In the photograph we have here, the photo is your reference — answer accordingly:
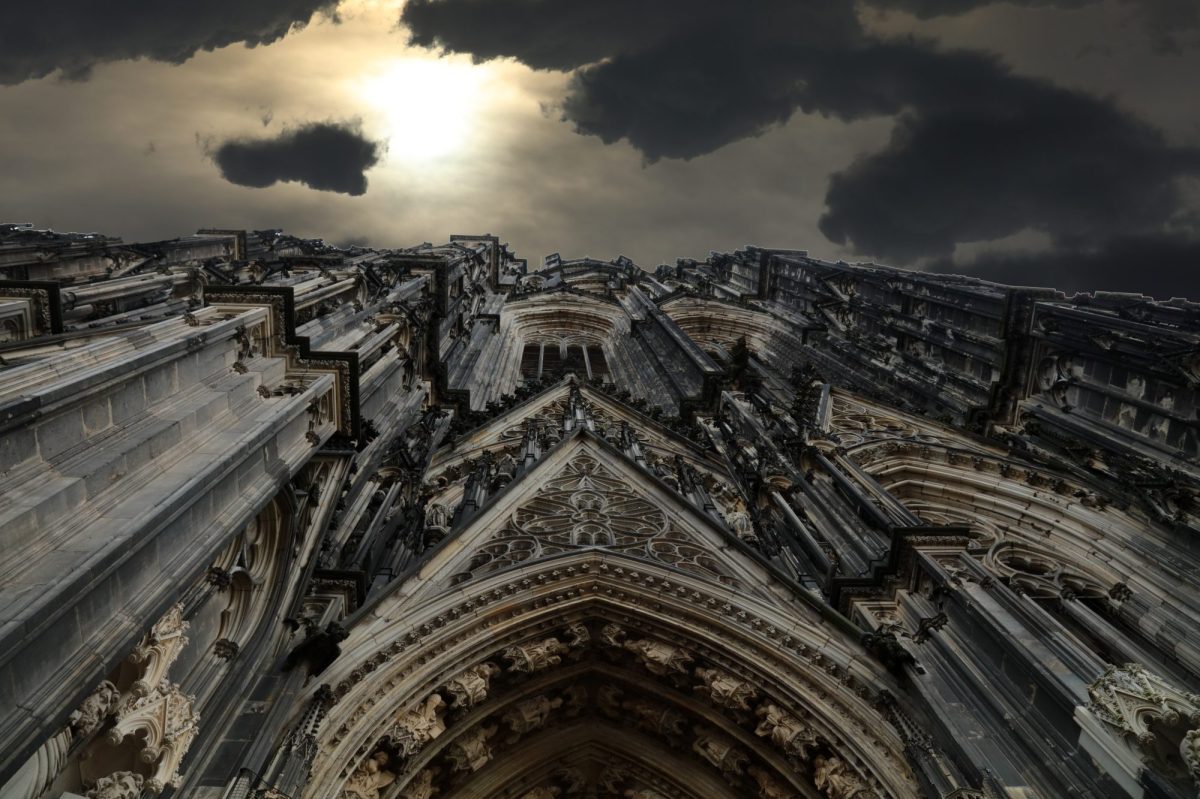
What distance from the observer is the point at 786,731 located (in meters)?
7.36

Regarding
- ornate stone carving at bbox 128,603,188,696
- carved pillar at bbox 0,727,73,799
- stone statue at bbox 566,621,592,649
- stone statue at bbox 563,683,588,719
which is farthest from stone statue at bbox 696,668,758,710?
carved pillar at bbox 0,727,73,799

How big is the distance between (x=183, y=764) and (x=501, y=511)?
5229mm

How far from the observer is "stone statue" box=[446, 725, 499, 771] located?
25.1 ft

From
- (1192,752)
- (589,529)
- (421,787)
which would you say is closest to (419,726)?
(421,787)

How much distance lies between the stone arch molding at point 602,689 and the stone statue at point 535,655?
0.02 metres

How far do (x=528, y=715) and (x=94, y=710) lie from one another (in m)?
4.47

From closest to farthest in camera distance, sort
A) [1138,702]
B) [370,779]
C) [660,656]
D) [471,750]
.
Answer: [1138,702] → [370,779] → [471,750] → [660,656]

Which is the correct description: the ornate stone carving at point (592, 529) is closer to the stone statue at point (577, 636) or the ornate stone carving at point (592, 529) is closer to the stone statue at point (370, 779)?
the stone statue at point (577, 636)

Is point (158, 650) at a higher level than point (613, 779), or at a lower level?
higher

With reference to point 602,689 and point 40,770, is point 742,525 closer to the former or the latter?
point 602,689

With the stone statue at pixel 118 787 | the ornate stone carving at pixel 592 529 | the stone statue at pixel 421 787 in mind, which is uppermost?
the stone statue at pixel 118 787

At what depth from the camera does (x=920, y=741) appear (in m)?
6.45

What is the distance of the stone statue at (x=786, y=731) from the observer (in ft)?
23.7

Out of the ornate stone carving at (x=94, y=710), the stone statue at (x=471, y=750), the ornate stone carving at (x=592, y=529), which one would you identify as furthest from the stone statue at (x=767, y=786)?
the ornate stone carving at (x=94, y=710)
